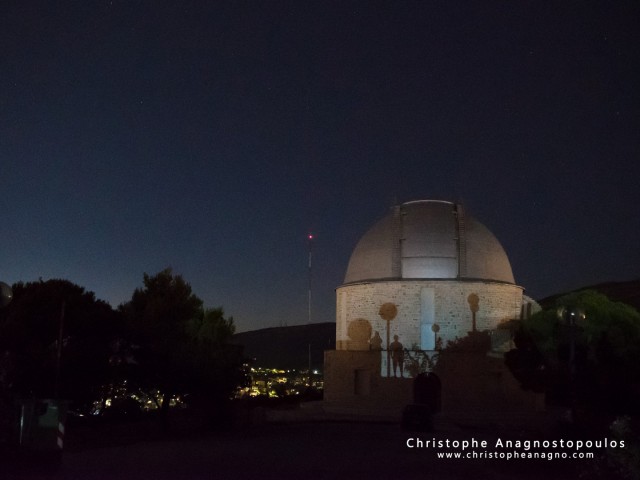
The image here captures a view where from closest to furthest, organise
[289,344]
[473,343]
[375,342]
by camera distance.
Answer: [473,343]
[375,342]
[289,344]

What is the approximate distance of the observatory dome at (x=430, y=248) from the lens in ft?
109

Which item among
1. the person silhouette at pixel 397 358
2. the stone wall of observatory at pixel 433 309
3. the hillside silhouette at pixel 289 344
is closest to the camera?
the person silhouette at pixel 397 358

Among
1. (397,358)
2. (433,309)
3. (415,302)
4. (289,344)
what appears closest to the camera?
(397,358)

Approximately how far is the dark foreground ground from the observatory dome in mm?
14098

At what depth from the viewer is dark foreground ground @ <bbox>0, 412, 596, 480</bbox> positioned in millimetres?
11586

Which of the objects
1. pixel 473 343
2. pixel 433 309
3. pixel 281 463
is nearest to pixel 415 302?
pixel 433 309

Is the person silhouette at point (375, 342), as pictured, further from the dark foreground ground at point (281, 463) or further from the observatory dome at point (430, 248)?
the dark foreground ground at point (281, 463)

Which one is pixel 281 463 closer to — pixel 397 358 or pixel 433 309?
pixel 397 358

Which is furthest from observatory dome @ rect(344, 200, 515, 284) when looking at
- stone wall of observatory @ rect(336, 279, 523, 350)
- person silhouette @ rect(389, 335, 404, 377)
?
person silhouette @ rect(389, 335, 404, 377)

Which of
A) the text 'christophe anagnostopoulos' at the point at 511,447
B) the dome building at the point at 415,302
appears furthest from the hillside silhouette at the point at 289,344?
the text 'christophe anagnostopoulos' at the point at 511,447

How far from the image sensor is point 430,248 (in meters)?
33.5

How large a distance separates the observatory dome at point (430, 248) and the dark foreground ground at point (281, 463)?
14098 mm

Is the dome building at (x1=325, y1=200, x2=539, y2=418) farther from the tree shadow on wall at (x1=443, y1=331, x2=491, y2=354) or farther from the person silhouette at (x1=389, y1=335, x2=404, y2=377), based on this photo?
the tree shadow on wall at (x1=443, y1=331, x2=491, y2=354)

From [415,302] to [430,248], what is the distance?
2.78 metres
